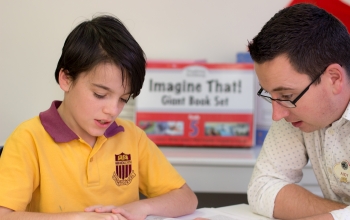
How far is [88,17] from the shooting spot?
7.95 ft

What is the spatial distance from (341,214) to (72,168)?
655 mm

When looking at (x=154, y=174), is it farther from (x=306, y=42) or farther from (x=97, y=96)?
(x=306, y=42)

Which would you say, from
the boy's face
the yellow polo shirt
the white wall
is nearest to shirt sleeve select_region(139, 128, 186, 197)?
the yellow polo shirt

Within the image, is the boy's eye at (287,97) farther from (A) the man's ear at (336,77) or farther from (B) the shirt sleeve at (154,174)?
(B) the shirt sleeve at (154,174)

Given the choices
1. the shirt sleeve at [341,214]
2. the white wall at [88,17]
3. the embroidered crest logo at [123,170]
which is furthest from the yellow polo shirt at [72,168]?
the white wall at [88,17]

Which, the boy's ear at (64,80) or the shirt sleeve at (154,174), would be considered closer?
the boy's ear at (64,80)

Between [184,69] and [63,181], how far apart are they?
116cm

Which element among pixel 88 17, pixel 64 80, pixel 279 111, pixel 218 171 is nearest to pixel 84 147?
pixel 64 80

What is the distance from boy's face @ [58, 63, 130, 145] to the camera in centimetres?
121

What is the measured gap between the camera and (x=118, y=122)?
1447 mm

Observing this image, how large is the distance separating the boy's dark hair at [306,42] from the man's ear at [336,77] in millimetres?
14

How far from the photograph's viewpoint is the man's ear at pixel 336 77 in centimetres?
125

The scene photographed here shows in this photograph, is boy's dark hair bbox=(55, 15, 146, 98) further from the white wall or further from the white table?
the white wall

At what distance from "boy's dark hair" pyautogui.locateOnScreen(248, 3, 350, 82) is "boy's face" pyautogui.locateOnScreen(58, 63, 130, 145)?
1.20ft
